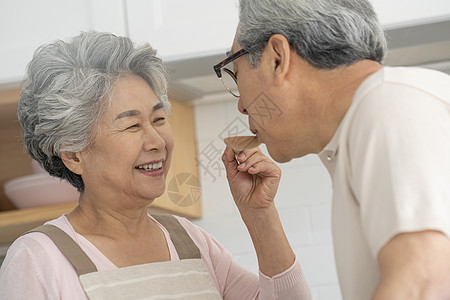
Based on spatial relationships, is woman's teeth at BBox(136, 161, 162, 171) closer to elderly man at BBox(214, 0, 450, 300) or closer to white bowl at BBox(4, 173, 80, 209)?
elderly man at BBox(214, 0, 450, 300)

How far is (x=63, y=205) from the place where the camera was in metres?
1.88

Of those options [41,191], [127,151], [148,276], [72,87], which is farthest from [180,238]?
[41,191]

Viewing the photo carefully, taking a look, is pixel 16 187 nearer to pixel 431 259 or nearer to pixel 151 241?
pixel 151 241

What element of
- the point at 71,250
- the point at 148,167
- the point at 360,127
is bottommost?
the point at 71,250

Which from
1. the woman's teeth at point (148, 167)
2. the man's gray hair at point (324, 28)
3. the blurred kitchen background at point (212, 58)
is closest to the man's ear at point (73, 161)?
the woman's teeth at point (148, 167)

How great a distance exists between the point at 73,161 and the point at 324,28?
2.30ft

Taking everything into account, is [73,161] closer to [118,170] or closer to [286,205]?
[118,170]

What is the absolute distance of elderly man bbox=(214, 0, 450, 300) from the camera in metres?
0.72

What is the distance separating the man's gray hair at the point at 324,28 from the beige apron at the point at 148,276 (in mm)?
613

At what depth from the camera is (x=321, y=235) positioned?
208 centimetres

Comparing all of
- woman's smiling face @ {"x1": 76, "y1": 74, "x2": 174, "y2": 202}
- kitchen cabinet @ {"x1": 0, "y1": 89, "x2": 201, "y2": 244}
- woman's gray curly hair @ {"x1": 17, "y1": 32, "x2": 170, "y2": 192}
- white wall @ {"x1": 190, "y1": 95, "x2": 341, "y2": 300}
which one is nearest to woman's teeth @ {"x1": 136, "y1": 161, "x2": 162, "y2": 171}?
woman's smiling face @ {"x1": 76, "y1": 74, "x2": 174, "y2": 202}

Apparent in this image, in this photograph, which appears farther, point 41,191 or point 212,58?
point 41,191

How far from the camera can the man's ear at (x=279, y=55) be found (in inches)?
39.1

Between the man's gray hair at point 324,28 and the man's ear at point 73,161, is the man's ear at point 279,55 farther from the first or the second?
the man's ear at point 73,161
